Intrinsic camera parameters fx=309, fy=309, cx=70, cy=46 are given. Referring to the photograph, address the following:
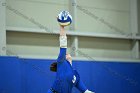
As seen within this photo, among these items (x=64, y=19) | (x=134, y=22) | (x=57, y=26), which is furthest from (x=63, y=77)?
(x=134, y=22)

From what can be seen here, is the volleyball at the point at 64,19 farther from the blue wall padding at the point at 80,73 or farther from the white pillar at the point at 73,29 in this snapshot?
the white pillar at the point at 73,29

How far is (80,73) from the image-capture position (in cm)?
693

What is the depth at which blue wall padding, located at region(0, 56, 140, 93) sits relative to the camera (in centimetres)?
602

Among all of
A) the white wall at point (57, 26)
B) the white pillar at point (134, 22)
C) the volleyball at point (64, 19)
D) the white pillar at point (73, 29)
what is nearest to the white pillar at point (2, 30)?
the white wall at point (57, 26)

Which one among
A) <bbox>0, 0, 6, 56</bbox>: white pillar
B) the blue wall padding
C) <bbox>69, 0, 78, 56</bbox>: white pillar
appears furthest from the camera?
<bbox>69, 0, 78, 56</bbox>: white pillar

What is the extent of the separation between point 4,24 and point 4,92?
1.39 metres

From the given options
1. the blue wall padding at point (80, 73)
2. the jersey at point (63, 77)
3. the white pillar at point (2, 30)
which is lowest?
the blue wall padding at point (80, 73)

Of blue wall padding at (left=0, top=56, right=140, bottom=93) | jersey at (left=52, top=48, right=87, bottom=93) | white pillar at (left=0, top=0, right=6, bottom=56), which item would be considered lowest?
blue wall padding at (left=0, top=56, right=140, bottom=93)

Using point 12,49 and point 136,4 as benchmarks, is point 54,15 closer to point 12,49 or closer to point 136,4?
point 12,49

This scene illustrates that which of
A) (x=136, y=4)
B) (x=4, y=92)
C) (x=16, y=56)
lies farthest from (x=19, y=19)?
(x=136, y=4)

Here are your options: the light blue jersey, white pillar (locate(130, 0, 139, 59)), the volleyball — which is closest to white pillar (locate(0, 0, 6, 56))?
the light blue jersey

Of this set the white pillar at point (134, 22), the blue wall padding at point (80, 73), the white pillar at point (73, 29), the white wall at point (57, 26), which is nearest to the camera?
the blue wall padding at point (80, 73)

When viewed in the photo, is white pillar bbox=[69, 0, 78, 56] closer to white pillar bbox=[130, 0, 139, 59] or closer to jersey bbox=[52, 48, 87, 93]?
white pillar bbox=[130, 0, 139, 59]

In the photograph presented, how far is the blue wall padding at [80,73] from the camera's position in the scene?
237 inches
